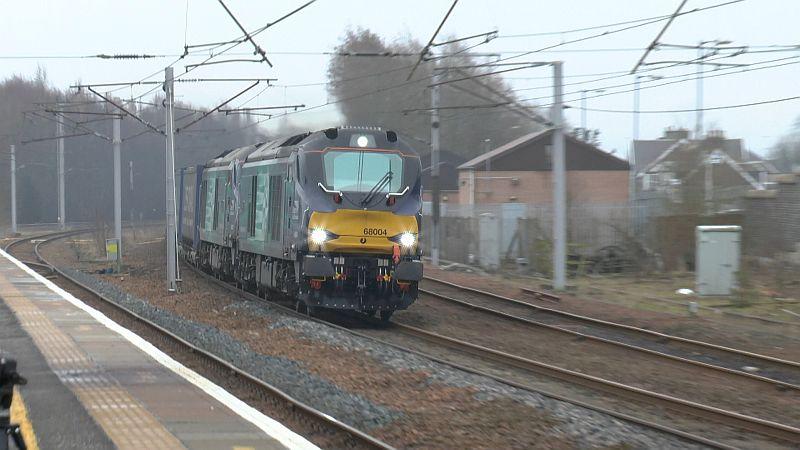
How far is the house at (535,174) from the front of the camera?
50.0m

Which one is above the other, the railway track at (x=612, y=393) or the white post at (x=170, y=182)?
the white post at (x=170, y=182)

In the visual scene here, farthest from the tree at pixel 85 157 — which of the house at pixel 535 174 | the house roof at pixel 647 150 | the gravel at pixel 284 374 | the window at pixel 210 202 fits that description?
the gravel at pixel 284 374

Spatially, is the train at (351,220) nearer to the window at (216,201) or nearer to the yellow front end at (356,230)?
the yellow front end at (356,230)

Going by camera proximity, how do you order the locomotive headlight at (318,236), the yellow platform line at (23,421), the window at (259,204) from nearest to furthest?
the yellow platform line at (23,421) < the locomotive headlight at (318,236) < the window at (259,204)

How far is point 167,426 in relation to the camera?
28.4ft

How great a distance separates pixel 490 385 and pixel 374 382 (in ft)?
4.81

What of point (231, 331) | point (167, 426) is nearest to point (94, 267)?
point (231, 331)

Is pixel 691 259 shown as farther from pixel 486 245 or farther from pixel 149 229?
pixel 149 229

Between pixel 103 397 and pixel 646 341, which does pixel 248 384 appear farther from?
pixel 646 341

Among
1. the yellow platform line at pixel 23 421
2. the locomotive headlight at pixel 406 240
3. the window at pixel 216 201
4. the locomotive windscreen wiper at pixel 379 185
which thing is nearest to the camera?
the yellow platform line at pixel 23 421

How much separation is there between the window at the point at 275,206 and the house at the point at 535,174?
29810 mm

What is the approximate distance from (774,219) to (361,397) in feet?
72.9

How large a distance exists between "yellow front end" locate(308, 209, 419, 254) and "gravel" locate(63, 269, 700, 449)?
1493mm

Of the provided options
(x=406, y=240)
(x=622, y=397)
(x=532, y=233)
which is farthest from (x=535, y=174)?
(x=622, y=397)
